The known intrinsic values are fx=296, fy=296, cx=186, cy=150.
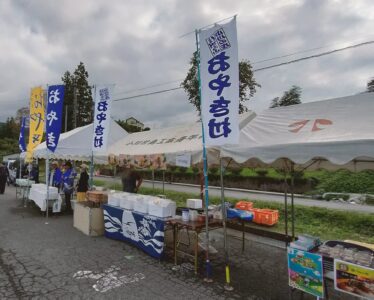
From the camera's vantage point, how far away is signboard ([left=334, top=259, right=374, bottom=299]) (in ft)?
9.70

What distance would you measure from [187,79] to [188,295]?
79.2ft

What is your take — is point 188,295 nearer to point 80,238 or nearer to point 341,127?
point 341,127

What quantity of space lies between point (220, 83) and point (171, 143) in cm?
249

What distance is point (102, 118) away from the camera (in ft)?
26.4

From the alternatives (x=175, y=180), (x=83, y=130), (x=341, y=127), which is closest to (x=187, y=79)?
(x=175, y=180)

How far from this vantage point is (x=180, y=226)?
5.06 meters

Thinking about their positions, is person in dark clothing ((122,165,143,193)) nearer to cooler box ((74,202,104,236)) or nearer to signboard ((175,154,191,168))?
cooler box ((74,202,104,236))

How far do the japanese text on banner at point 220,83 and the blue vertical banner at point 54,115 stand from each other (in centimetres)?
549

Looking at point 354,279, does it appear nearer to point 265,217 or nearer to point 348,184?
point 265,217

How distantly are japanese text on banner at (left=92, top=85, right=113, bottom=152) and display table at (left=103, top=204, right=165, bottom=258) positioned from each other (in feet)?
6.18

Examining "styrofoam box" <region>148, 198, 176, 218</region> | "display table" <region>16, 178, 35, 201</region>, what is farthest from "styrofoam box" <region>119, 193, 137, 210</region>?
"display table" <region>16, 178, 35, 201</region>

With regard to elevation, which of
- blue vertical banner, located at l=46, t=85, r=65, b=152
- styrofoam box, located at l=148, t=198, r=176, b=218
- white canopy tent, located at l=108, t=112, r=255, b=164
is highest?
blue vertical banner, located at l=46, t=85, r=65, b=152

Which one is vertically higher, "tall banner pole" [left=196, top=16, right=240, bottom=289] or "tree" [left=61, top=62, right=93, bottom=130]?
"tree" [left=61, top=62, right=93, bottom=130]

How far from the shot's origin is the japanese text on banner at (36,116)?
963cm
